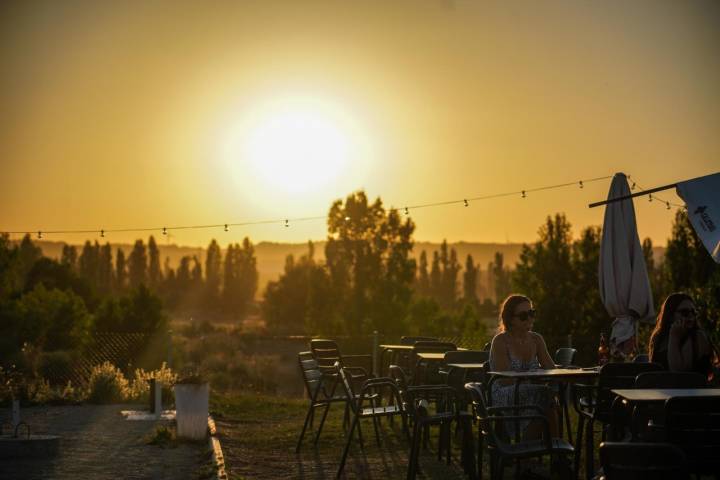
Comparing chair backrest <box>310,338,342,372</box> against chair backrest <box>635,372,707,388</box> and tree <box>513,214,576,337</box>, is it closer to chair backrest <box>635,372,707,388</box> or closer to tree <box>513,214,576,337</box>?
chair backrest <box>635,372,707,388</box>

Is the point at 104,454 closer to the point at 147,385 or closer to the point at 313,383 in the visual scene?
the point at 313,383

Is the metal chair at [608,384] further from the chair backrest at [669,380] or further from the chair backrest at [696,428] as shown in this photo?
the chair backrest at [696,428]

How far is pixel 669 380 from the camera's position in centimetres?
727

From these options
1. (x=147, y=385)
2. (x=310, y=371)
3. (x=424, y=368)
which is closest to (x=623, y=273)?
(x=424, y=368)

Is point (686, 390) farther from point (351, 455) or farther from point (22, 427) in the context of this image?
point (22, 427)

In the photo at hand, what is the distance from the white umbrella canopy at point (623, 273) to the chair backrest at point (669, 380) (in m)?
4.70

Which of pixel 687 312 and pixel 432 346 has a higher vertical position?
pixel 687 312

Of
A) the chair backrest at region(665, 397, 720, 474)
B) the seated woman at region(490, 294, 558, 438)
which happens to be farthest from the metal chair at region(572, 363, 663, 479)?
the chair backrest at region(665, 397, 720, 474)

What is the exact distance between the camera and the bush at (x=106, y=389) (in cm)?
1784

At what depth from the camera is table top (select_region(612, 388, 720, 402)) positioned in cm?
639

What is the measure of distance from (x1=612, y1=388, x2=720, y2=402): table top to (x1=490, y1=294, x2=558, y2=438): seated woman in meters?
1.48

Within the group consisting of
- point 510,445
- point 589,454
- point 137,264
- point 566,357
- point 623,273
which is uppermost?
point 137,264

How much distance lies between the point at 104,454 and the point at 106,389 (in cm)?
659

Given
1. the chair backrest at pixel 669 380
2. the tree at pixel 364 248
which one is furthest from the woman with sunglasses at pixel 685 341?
the tree at pixel 364 248
